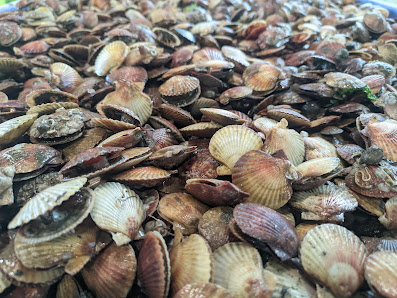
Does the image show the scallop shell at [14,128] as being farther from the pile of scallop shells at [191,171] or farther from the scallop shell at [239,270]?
the scallop shell at [239,270]

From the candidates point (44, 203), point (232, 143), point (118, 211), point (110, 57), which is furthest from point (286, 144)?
point (110, 57)

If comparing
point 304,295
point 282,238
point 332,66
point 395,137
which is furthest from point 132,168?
point 332,66

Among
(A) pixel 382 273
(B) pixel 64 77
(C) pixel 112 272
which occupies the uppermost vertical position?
(B) pixel 64 77

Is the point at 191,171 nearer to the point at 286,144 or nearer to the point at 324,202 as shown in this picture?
the point at 286,144

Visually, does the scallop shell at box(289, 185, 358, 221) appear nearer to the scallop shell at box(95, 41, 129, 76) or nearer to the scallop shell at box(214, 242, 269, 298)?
the scallop shell at box(214, 242, 269, 298)

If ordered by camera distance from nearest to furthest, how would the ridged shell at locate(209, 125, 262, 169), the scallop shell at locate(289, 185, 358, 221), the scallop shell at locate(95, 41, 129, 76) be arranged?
the scallop shell at locate(289, 185, 358, 221), the ridged shell at locate(209, 125, 262, 169), the scallop shell at locate(95, 41, 129, 76)

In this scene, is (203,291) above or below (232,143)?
below

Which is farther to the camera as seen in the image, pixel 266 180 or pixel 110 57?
pixel 110 57

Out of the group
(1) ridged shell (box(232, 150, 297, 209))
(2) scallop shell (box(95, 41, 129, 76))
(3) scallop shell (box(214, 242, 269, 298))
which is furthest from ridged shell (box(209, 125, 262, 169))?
(2) scallop shell (box(95, 41, 129, 76))
